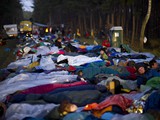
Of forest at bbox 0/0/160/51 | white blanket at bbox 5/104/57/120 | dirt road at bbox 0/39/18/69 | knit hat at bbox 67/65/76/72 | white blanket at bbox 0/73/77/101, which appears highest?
forest at bbox 0/0/160/51

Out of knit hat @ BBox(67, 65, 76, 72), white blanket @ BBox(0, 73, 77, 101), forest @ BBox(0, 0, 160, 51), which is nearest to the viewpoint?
white blanket @ BBox(0, 73, 77, 101)

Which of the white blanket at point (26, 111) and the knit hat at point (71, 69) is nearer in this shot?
the white blanket at point (26, 111)

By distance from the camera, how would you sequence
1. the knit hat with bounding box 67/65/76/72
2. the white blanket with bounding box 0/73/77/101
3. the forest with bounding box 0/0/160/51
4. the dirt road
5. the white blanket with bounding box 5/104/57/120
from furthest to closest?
1. the forest with bounding box 0/0/160/51
2. the dirt road
3. the knit hat with bounding box 67/65/76/72
4. the white blanket with bounding box 0/73/77/101
5. the white blanket with bounding box 5/104/57/120

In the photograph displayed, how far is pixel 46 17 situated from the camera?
293ft

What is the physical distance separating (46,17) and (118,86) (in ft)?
271

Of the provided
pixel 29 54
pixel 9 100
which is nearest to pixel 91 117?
pixel 9 100

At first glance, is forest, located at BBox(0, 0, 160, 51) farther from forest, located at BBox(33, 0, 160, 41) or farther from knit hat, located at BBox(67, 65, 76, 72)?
knit hat, located at BBox(67, 65, 76, 72)

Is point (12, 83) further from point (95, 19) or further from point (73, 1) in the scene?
point (95, 19)

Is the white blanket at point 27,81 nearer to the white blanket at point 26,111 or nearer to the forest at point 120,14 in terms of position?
the white blanket at point 26,111

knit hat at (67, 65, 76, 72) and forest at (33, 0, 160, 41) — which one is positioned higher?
forest at (33, 0, 160, 41)

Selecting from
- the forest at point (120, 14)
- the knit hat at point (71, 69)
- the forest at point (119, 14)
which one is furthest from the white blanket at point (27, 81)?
the forest at point (120, 14)

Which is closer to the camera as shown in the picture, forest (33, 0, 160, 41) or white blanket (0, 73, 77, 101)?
white blanket (0, 73, 77, 101)

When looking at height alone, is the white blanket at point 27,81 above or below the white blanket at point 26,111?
above

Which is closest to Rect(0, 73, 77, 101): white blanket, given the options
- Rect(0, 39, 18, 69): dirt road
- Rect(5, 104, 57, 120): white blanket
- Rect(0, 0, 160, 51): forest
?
Rect(5, 104, 57, 120): white blanket
